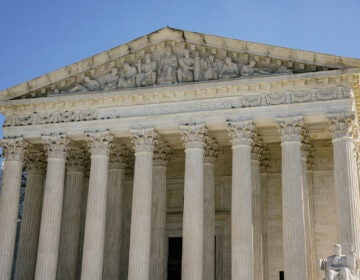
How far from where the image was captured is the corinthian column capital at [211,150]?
3179 cm

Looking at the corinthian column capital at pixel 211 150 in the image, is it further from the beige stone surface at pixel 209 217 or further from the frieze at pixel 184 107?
the frieze at pixel 184 107

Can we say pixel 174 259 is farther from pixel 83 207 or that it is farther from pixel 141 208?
pixel 83 207

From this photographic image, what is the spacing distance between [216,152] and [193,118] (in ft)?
9.67

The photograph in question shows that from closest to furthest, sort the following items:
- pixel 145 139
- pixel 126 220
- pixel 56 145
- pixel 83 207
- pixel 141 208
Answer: pixel 141 208 → pixel 145 139 → pixel 56 145 → pixel 126 220 → pixel 83 207

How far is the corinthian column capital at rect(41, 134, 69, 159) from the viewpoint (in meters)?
32.7

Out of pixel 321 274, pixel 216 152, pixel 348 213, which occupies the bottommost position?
pixel 321 274

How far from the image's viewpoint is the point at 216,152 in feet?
108

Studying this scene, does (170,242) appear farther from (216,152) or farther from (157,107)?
(157,107)

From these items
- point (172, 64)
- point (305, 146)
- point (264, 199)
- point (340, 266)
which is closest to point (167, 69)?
point (172, 64)

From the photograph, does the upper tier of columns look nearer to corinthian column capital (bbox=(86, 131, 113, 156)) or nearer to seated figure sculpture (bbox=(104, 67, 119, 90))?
corinthian column capital (bbox=(86, 131, 113, 156))

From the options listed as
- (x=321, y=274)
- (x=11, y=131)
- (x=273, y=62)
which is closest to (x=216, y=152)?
(x=273, y=62)

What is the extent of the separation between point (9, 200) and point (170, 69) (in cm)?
1151

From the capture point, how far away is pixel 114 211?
111 feet

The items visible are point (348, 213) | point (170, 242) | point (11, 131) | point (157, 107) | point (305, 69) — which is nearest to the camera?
point (348, 213)
